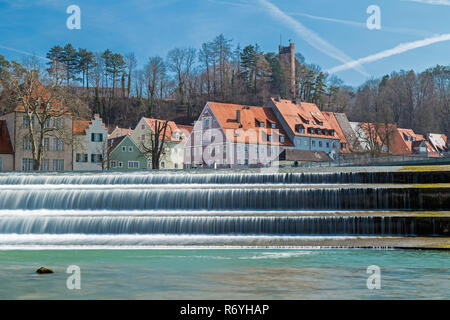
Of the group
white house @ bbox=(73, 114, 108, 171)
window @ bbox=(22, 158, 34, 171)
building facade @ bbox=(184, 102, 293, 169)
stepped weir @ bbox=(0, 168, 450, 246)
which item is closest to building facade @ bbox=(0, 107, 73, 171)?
window @ bbox=(22, 158, 34, 171)

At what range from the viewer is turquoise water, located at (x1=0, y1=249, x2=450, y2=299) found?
13891 mm

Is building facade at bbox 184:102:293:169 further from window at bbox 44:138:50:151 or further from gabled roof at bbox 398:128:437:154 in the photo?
gabled roof at bbox 398:128:437:154

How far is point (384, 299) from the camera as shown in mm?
13102

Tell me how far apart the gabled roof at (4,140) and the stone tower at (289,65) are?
6820cm

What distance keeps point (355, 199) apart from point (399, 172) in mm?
3956

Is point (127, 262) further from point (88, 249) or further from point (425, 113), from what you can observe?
point (425, 113)

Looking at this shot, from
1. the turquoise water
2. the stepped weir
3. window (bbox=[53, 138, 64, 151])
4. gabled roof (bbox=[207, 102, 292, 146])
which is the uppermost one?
gabled roof (bbox=[207, 102, 292, 146])

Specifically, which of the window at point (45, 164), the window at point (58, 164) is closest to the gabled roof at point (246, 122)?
the window at point (58, 164)

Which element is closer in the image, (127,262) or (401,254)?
(127,262)

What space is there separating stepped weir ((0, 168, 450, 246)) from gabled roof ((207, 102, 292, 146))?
40.8 m

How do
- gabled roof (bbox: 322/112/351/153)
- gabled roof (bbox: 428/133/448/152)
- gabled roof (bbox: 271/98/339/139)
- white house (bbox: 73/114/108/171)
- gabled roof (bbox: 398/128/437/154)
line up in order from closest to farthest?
white house (bbox: 73/114/108/171)
gabled roof (bbox: 271/98/339/139)
gabled roof (bbox: 322/112/351/153)
gabled roof (bbox: 398/128/437/154)
gabled roof (bbox: 428/133/448/152)

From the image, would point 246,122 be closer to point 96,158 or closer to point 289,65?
point 96,158

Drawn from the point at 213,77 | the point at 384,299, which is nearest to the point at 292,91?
the point at 213,77
